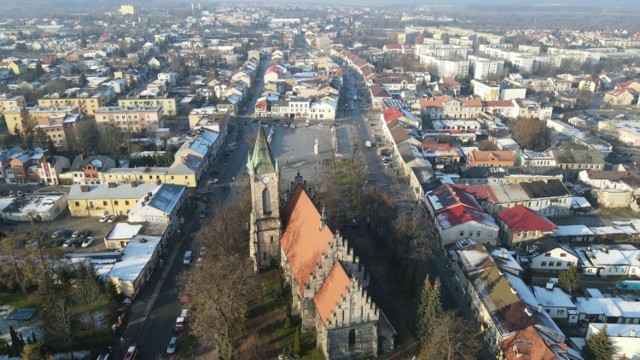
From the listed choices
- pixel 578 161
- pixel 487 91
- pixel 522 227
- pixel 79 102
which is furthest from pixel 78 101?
pixel 578 161

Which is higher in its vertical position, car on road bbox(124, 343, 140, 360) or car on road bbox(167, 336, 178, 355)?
car on road bbox(124, 343, 140, 360)

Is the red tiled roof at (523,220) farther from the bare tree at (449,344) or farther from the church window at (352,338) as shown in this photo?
the church window at (352,338)

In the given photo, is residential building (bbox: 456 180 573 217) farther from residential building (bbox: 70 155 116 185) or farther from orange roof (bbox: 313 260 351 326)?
residential building (bbox: 70 155 116 185)

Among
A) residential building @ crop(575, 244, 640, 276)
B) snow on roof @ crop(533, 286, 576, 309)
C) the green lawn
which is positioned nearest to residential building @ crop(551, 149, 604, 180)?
residential building @ crop(575, 244, 640, 276)

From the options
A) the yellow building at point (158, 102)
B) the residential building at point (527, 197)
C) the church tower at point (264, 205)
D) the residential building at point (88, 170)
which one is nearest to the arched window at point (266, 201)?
the church tower at point (264, 205)

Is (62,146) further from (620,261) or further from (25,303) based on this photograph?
(620,261)

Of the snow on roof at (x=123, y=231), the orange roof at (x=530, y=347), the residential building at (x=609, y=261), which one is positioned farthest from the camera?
the snow on roof at (x=123, y=231)

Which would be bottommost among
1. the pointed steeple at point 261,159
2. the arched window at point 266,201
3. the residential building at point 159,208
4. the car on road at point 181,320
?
the car on road at point 181,320
